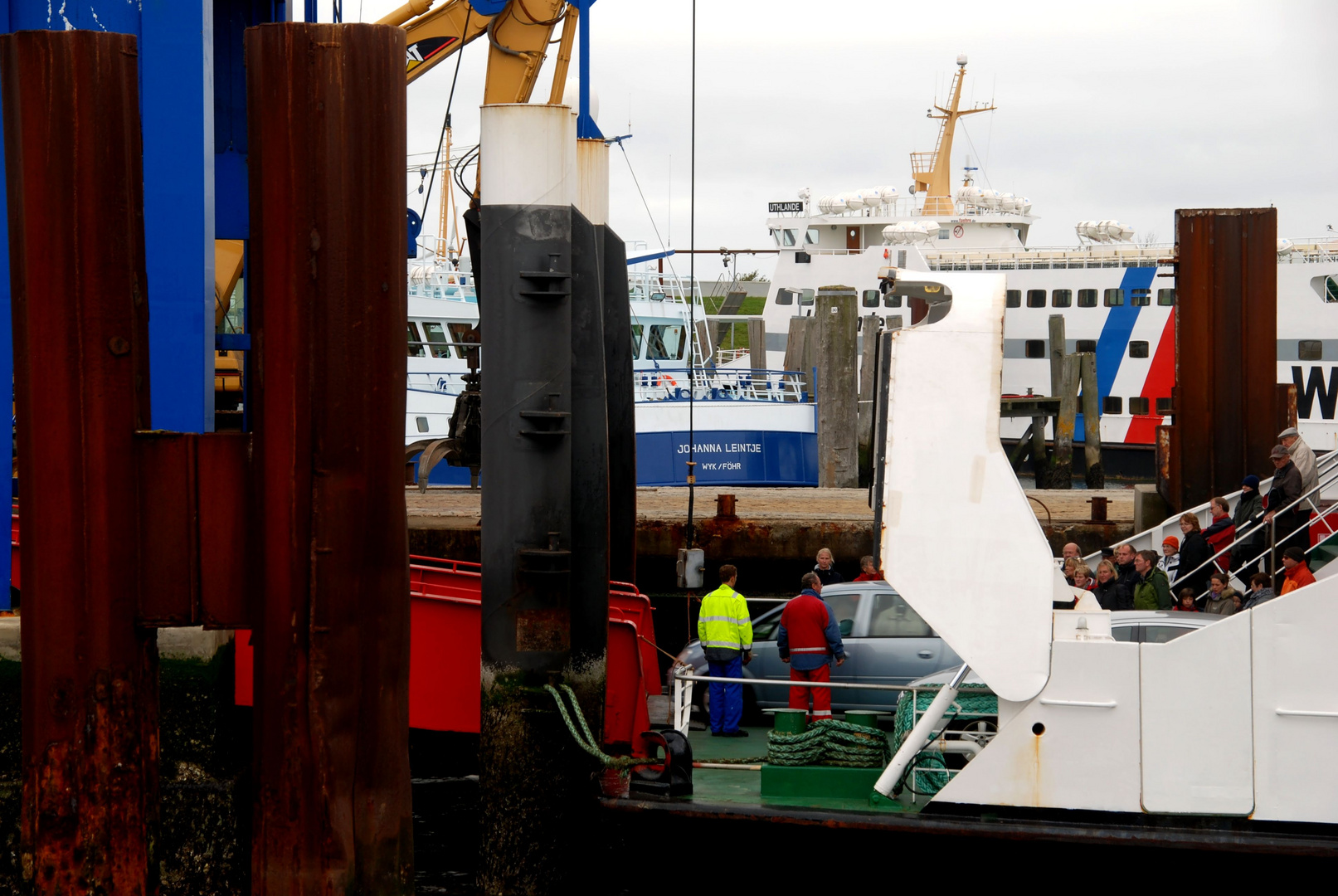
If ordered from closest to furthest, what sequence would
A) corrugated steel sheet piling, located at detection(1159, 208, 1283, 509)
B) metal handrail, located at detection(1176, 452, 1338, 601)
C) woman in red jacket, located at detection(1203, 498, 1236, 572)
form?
1. metal handrail, located at detection(1176, 452, 1338, 601)
2. woman in red jacket, located at detection(1203, 498, 1236, 572)
3. corrugated steel sheet piling, located at detection(1159, 208, 1283, 509)

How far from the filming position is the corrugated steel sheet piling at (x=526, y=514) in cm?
707

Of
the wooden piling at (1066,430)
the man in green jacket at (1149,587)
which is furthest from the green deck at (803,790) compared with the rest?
the wooden piling at (1066,430)

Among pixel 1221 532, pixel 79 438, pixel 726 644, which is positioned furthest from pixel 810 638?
pixel 79 438

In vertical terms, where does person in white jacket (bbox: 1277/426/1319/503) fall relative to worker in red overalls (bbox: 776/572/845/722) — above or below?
above

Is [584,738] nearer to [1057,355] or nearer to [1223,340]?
[1223,340]

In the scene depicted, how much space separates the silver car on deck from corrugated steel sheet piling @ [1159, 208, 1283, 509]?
477 centimetres

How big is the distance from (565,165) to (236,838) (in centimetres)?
418

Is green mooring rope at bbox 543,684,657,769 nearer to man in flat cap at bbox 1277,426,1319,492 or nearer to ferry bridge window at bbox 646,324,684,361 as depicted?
man in flat cap at bbox 1277,426,1319,492

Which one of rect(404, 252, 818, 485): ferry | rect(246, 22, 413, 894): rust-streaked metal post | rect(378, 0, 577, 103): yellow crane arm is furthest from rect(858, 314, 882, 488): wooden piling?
rect(246, 22, 413, 894): rust-streaked metal post

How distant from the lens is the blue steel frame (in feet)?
23.7

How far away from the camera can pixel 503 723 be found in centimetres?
712

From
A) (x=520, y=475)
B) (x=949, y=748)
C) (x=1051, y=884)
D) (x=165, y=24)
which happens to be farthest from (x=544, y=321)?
(x=1051, y=884)

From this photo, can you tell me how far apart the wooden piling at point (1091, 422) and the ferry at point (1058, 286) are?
29.2 feet

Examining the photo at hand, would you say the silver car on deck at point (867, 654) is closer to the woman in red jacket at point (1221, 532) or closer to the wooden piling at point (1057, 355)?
the woman in red jacket at point (1221, 532)
